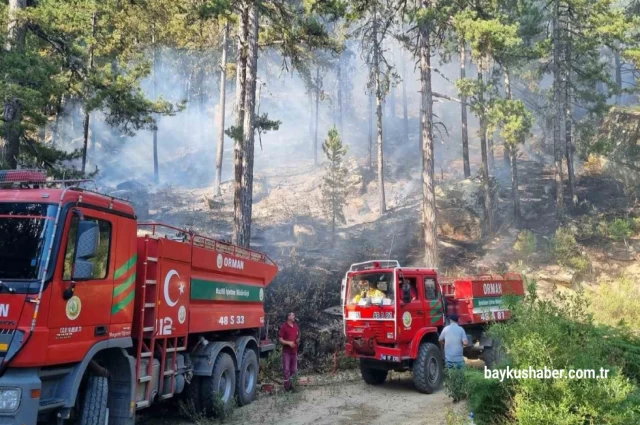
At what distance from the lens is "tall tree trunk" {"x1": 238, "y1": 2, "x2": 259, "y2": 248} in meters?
13.1

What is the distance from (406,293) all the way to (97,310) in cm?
685

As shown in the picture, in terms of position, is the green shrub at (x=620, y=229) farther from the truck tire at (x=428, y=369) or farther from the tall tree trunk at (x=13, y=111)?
the tall tree trunk at (x=13, y=111)

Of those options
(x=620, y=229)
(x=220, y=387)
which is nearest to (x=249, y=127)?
(x=220, y=387)

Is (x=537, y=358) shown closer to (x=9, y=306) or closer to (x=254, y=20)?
(x=9, y=306)

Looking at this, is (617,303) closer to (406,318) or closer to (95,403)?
(406,318)

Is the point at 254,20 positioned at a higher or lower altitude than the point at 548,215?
higher

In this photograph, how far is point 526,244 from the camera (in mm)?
21047

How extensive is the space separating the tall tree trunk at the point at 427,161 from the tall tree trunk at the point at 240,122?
20.6ft

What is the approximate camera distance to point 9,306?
4934 mm

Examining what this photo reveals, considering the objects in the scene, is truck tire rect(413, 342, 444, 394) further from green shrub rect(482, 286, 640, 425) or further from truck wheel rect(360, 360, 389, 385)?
green shrub rect(482, 286, 640, 425)

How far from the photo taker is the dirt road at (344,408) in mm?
8250

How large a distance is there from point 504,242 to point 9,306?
2209 centimetres

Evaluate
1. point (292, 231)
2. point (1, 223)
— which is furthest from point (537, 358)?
point (292, 231)

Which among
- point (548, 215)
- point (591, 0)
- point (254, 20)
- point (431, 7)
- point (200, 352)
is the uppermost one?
point (591, 0)
